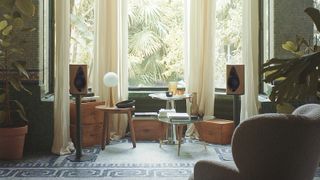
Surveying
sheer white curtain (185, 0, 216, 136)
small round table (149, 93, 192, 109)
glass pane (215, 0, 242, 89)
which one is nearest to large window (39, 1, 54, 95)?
small round table (149, 93, 192, 109)

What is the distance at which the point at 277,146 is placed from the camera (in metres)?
2.49

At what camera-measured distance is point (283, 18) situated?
235 inches

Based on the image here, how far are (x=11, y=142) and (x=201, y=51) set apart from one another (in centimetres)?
306

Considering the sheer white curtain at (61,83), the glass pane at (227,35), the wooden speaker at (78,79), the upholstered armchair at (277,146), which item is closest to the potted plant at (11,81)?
the sheer white curtain at (61,83)

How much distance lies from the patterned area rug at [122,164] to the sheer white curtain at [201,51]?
2.75 feet

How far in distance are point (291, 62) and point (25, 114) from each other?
167 inches

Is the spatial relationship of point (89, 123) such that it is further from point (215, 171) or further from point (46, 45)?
point (215, 171)

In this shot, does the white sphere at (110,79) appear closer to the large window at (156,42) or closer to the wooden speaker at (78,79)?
the wooden speaker at (78,79)

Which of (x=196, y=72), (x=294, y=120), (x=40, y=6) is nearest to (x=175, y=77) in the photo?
(x=196, y=72)

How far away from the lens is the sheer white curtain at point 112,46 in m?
6.54

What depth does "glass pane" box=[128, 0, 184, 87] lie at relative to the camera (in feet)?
23.3

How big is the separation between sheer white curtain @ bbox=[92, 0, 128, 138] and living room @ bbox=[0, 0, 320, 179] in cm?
2

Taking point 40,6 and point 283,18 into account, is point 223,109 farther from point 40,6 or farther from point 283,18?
point 40,6

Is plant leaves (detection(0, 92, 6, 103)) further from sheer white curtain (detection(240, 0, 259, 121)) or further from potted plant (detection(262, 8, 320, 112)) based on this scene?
potted plant (detection(262, 8, 320, 112))
